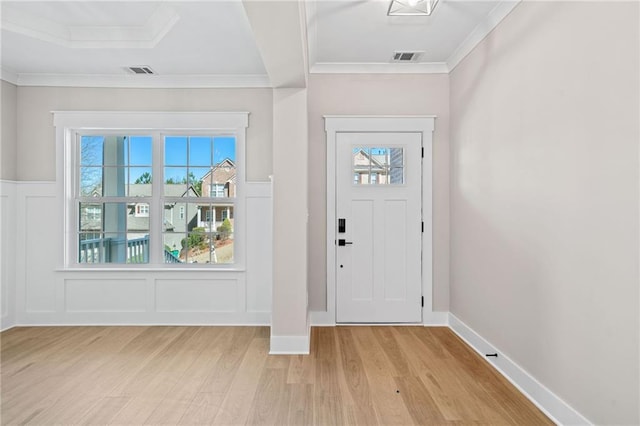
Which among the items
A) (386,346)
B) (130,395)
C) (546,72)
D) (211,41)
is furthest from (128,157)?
(546,72)

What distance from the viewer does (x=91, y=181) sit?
4.04 meters

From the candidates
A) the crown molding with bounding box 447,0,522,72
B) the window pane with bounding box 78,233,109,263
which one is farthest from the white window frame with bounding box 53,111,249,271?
the crown molding with bounding box 447,0,522,72

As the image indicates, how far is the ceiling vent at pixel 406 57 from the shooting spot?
138 inches

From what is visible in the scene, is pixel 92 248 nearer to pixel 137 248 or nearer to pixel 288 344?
pixel 137 248

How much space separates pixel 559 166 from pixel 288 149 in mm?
2002

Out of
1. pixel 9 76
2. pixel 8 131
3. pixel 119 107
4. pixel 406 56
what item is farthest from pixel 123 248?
pixel 406 56

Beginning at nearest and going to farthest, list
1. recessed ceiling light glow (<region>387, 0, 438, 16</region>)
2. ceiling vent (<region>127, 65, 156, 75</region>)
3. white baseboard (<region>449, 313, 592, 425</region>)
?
white baseboard (<region>449, 313, 592, 425</region>), recessed ceiling light glow (<region>387, 0, 438, 16</region>), ceiling vent (<region>127, 65, 156, 75</region>)

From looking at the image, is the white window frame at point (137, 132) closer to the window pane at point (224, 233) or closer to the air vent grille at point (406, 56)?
the window pane at point (224, 233)

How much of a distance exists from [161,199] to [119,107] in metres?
1.10

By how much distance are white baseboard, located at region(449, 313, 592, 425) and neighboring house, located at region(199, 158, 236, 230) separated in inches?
109

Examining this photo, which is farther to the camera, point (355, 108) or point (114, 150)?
point (114, 150)

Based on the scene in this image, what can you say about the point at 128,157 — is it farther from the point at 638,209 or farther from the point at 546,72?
the point at 638,209

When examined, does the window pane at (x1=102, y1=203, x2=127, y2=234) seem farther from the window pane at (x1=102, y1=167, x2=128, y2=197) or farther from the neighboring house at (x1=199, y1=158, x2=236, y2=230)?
the neighboring house at (x1=199, y1=158, x2=236, y2=230)

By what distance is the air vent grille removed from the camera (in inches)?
138
